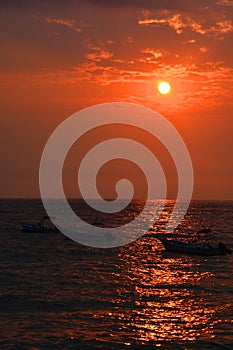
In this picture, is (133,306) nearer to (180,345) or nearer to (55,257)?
(180,345)

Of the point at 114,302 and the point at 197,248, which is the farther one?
the point at 197,248

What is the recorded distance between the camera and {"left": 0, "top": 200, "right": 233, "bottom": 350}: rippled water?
34562mm

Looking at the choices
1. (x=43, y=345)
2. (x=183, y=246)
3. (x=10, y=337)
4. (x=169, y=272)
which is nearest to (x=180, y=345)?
(x=43, y=345)

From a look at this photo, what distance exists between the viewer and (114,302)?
147ft

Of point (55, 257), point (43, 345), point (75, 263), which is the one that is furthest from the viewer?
point (55, 257)

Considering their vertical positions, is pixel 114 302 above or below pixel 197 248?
below

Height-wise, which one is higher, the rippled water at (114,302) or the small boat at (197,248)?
the small boat at (197,248)

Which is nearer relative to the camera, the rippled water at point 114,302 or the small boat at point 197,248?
the rippled water at point 114,302

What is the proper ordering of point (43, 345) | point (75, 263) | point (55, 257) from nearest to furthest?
point (43, 345) < point (75, 263) < point (55, 257)

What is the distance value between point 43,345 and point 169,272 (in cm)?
3306

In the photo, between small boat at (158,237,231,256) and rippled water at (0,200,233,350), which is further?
small boat at (158,237,231,256)

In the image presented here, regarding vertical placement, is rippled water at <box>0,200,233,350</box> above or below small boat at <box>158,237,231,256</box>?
below

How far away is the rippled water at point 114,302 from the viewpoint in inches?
1361

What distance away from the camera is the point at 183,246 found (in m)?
85.0
